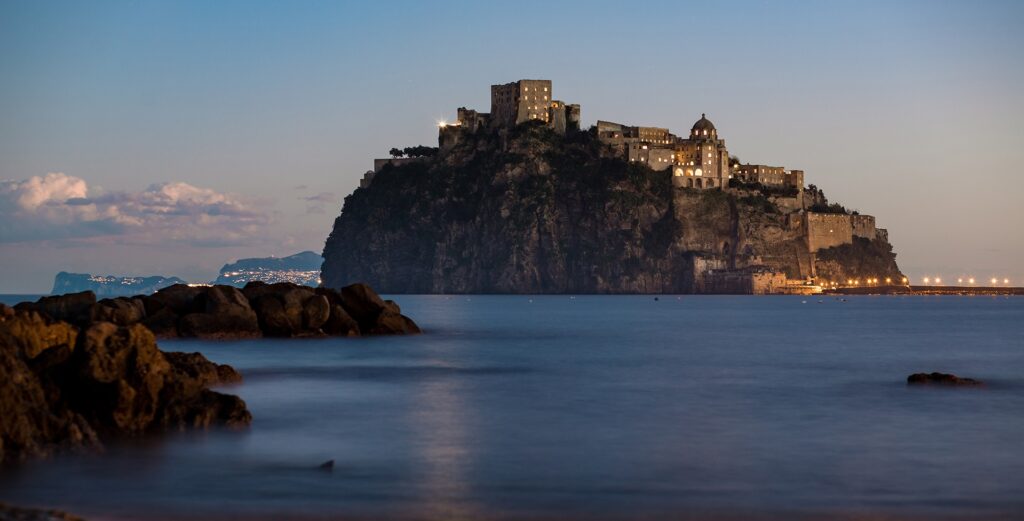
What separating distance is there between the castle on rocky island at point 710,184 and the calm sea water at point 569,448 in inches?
4482

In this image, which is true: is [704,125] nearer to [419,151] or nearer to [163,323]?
[419,151]

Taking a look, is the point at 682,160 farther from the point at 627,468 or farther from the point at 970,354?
the point at 627,468

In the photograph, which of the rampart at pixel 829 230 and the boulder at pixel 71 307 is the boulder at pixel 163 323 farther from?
the rampart at pixel 829 230

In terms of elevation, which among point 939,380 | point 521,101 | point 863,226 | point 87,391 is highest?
point 521,101

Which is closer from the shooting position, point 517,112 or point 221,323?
point 221,323

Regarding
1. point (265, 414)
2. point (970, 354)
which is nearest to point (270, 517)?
point (265, 414)

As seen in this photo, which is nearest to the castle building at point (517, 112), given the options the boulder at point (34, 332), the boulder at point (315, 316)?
the boulder at point (315, 316)

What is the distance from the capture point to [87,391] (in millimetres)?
18484

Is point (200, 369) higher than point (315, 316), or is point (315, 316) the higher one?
point (315, 316)

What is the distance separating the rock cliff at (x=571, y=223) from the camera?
15112cm

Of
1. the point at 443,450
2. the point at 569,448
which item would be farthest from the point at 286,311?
the point at 569,448

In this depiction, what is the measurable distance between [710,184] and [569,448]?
141512 mm

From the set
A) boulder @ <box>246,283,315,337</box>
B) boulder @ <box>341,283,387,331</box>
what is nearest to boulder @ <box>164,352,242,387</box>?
boulder @ <box>246,283,315,337</box>

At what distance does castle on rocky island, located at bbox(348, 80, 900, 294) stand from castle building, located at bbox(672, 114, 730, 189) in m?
0.13
